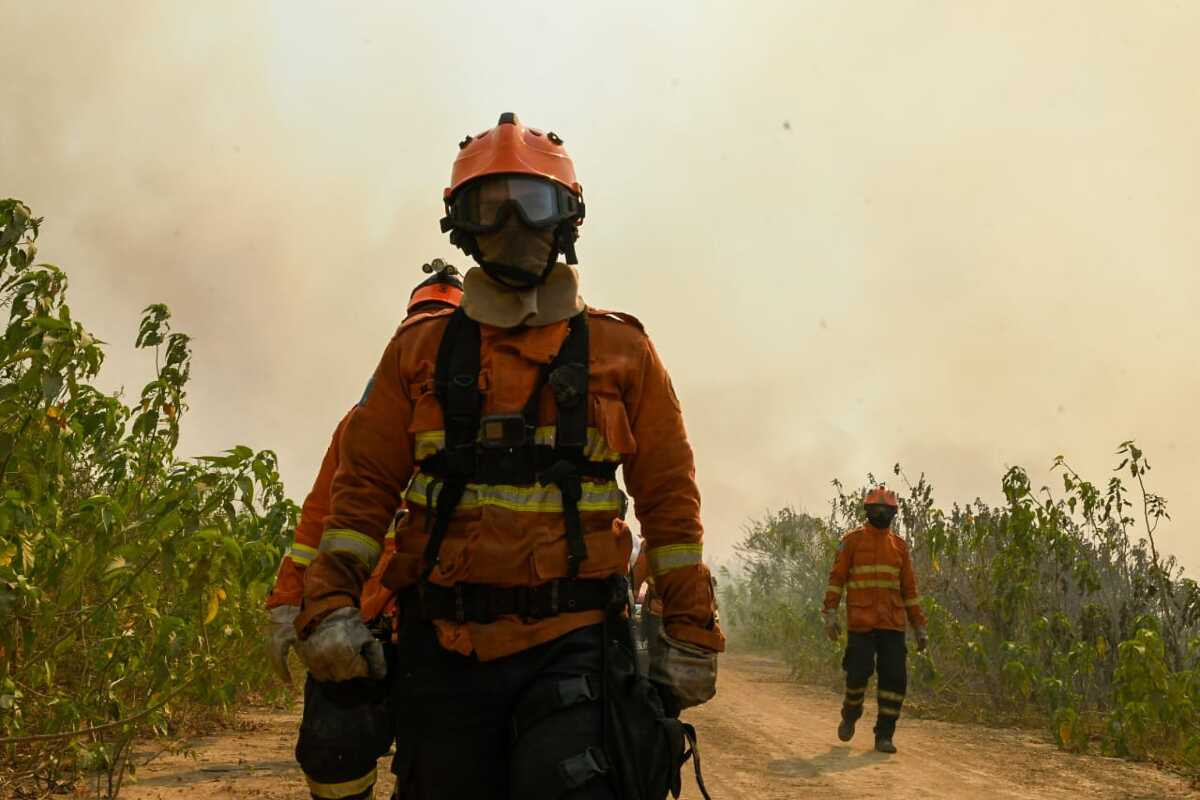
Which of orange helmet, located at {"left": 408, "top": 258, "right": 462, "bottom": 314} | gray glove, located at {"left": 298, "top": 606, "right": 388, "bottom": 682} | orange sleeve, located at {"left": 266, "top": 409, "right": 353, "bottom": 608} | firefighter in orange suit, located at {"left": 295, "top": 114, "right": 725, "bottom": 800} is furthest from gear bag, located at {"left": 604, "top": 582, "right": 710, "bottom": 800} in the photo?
orange helmet, located at {"left": 408, "top": 258, "right": 462, "bottom": 314}

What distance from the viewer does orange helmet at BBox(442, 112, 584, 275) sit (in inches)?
133

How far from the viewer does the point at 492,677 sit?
9.87 feet

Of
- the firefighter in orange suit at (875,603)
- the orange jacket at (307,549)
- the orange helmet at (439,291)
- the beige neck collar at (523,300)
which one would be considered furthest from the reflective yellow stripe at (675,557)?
the firefighter in orange suit at (875,603)

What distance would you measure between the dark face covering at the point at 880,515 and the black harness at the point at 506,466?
8.31 metres

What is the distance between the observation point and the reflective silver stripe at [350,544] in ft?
10.3

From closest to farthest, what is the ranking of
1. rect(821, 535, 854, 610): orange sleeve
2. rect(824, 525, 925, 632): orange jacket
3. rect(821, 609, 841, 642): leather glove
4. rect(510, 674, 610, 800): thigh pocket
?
rect(510, 674, 610, 800): thigh pocket, rect(824, 525, 925, 632): orange jacket, rect(821, 535, 854, 610): orange sleeve, rect(821, 609, 841, 642): leather glove

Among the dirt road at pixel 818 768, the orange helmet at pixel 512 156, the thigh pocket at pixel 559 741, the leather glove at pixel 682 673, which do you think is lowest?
the dirt road at pixel 818 768

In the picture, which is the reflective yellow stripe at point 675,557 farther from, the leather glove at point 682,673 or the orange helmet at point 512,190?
the orange helmet at point 512,190

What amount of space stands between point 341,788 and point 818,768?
18.6 feet

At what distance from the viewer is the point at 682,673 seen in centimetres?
313

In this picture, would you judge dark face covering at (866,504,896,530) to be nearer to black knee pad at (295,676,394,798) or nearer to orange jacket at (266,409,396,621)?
orange jacket at (266,409,396,621)

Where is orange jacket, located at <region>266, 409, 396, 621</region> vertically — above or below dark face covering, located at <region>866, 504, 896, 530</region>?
below

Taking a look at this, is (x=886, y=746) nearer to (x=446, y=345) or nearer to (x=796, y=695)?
(x=796, y=695)

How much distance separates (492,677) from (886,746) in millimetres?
7980
